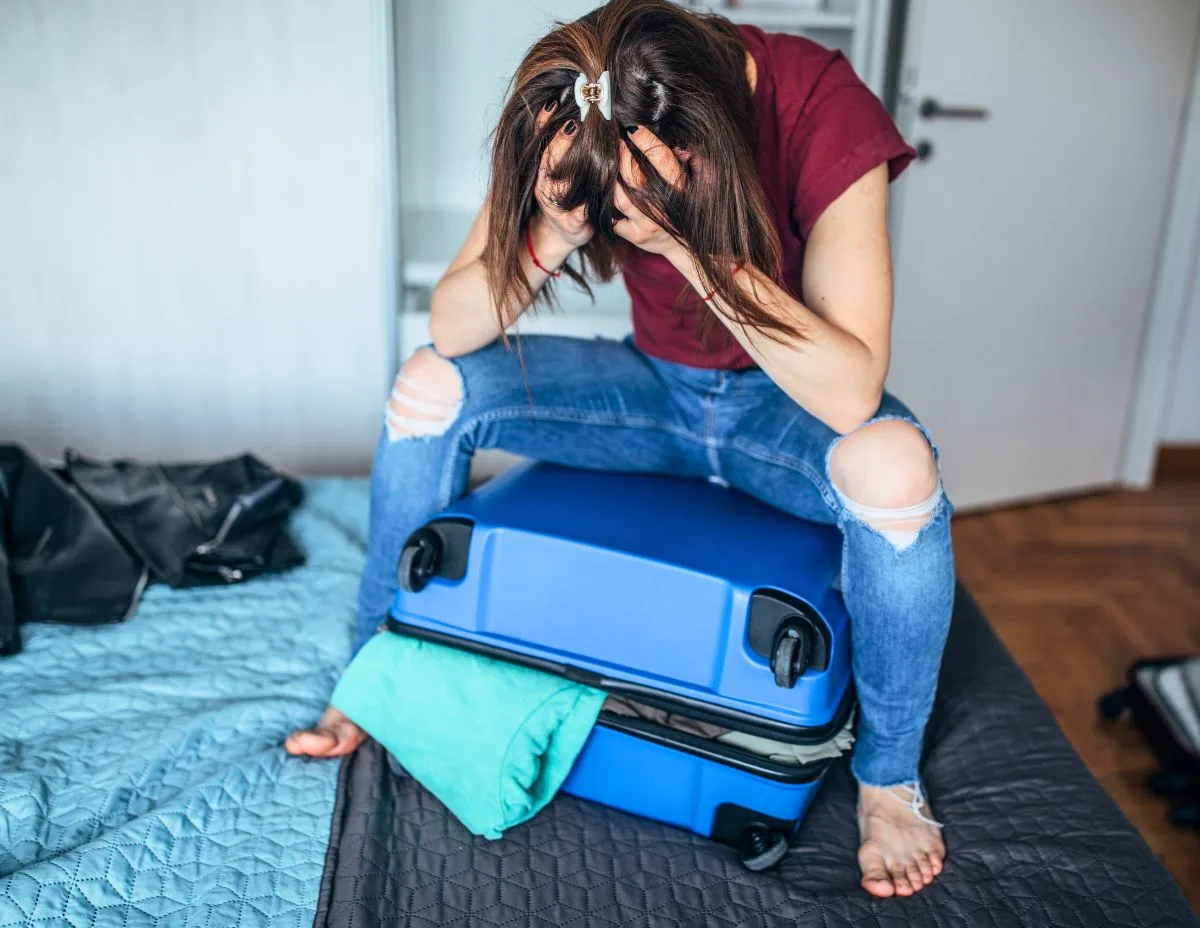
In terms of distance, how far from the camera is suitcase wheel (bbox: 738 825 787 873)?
0.94m

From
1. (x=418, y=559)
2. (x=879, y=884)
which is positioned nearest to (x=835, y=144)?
(x=418, y=559)

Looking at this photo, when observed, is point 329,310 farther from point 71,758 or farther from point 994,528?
point 994,528

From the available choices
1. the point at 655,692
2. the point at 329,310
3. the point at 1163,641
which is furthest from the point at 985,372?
the point at 655,692

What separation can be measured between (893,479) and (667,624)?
9.5 inches

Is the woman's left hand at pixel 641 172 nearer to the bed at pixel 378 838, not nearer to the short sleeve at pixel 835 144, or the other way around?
the short sleeve at pixel 835 144

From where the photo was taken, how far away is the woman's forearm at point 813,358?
0.86 m

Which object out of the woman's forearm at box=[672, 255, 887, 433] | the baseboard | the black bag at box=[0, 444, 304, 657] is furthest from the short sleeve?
the baseboard

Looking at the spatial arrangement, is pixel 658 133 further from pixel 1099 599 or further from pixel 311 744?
pixel 1099 599

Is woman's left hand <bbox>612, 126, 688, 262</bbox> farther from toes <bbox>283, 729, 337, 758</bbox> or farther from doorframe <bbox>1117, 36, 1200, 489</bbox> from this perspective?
doorframe <bbox>1117, 36, 1200, 489</bbox>

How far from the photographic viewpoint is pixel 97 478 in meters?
1.35

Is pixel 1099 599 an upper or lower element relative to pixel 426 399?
lower

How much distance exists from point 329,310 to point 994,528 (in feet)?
4.60

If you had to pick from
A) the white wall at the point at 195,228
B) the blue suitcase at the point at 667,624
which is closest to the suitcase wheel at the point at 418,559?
the blue suitcase at the point at 667,624

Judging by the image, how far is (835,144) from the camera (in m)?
0.92
